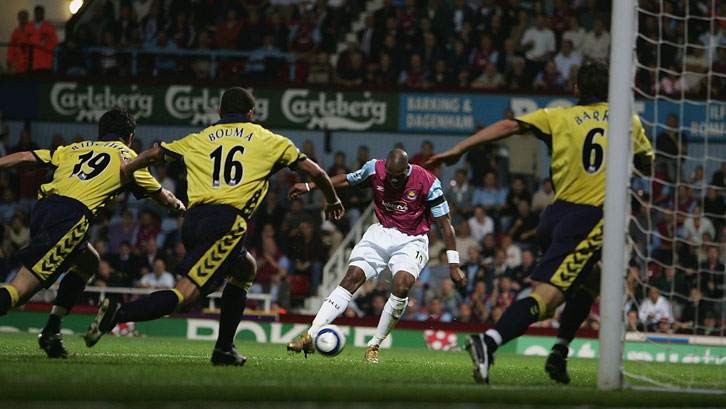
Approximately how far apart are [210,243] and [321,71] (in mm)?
14390

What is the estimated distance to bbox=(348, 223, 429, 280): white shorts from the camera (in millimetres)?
9297

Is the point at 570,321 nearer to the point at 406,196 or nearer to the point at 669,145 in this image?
the point at 406,196

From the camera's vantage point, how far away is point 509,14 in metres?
21.3

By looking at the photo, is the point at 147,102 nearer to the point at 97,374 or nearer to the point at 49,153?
the point at 49,153

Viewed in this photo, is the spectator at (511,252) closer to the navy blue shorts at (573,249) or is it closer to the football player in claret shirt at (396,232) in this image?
the football player in claret shirt at (396,232)

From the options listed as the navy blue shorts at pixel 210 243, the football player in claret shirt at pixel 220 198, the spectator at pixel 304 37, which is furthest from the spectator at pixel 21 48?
the navy blue shorts at pixel 210 243

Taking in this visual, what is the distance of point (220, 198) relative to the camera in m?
6.93

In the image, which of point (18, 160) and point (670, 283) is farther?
point (670, 283)

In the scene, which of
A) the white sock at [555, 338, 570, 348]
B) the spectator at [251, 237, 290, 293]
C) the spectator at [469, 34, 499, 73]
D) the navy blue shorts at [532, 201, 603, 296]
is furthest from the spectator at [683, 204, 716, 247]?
the navy blue shorts at [532, 201, 603, 296]

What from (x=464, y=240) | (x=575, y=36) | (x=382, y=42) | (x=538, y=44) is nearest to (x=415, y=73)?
(x=382, y=42)

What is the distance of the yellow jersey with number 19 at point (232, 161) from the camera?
6965mm

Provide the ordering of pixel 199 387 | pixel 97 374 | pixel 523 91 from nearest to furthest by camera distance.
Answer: pixel 199 387, pixel 97 374, pixel 523 91

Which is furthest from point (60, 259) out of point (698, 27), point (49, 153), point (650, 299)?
point (698, 27)

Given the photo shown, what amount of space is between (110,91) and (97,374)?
16.0 metres
